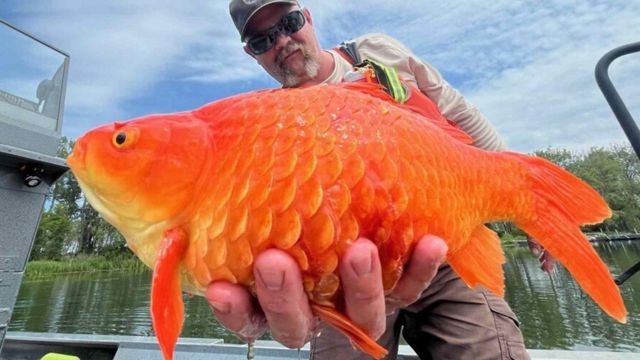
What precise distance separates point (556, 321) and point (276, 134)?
12087 millimetres

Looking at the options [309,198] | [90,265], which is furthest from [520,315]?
[90,265]

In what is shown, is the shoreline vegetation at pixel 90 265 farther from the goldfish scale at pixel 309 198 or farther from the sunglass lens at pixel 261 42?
the goldfish scale at pixel 309 198

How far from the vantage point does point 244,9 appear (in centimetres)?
227

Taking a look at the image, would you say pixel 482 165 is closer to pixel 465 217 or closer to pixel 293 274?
pixel 465 217

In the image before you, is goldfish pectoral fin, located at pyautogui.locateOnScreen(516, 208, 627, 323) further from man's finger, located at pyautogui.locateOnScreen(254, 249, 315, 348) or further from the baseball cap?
the baseball cap

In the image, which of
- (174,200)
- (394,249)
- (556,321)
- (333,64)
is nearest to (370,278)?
(394,249)

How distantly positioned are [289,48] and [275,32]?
0.13 meters

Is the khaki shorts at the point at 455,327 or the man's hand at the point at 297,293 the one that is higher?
the man's hand at the point at 297,293

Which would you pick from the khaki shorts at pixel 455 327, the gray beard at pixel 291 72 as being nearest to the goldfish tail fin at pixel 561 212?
the khaki shorts at pixel 455 327

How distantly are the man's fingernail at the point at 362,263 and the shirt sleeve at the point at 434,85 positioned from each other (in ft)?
5.20

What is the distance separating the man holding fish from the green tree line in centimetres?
3539

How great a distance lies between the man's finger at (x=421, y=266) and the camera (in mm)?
908

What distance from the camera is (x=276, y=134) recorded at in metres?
0.84

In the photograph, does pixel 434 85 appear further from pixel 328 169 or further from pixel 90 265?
pixel 90 265
